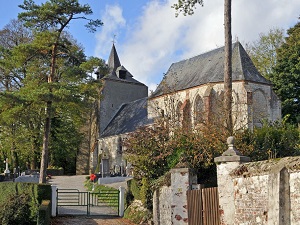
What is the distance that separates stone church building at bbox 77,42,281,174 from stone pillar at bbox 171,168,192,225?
4.17m

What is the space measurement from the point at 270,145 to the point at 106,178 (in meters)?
18.7

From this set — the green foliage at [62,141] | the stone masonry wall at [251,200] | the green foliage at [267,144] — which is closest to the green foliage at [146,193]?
the green foliage at [267,144]

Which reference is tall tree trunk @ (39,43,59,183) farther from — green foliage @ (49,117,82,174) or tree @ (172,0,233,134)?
green foliage @ (49,117,82,174)

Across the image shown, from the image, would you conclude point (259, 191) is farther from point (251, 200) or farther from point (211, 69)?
point (211, 69)

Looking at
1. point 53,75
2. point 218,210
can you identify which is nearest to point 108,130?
point 53,75

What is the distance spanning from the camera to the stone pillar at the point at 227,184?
31.1ft

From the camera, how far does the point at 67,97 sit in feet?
72.0

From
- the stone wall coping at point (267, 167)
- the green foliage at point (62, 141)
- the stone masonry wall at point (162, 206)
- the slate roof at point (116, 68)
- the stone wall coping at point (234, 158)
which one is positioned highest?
the slate roof at point (116, 68)

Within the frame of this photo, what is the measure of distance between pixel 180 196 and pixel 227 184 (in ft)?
9.84

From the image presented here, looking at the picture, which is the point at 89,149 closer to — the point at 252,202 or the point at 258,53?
the point at 258,53

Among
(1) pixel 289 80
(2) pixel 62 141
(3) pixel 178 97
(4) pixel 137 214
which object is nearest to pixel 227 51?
(4) pixel 137 214

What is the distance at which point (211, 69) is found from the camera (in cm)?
3703

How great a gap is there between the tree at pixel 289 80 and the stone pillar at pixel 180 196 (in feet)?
85.4

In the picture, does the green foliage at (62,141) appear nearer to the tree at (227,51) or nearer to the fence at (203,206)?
the tree at (227,51)
